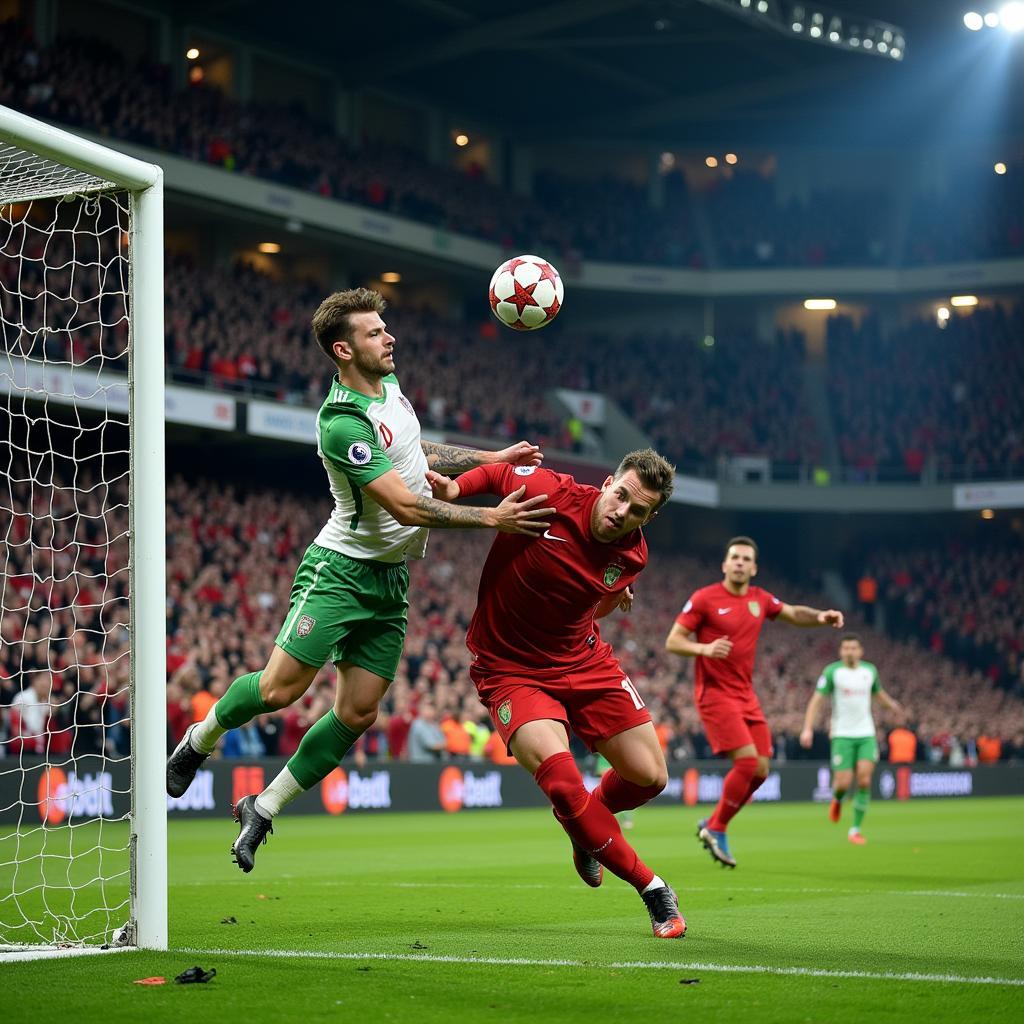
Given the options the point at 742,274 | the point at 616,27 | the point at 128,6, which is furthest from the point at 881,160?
the point at 128,6

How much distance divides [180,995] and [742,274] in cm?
3842

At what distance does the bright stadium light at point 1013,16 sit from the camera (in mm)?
34000

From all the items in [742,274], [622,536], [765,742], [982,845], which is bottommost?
[982,845]

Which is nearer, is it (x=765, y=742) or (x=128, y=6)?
(x=765, y=742)

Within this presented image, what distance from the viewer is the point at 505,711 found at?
7.12 metres

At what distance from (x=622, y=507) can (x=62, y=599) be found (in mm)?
14078

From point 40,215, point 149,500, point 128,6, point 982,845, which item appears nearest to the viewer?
point 149,500

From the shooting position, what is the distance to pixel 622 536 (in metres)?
7.06

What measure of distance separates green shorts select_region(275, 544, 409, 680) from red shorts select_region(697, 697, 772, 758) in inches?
189

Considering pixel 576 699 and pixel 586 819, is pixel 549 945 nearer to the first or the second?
pixel 586 819

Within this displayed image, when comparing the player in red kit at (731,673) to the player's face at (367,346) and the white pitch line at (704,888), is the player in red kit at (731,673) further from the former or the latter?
the player's face at (367,346)

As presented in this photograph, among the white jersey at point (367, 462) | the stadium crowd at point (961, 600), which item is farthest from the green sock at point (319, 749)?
the stadium crowd at point (961, 600)

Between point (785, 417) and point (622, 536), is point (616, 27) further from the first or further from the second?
point (622, 536)

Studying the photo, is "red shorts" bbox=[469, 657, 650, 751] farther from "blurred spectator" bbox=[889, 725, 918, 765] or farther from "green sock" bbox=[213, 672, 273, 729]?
"blurred spectator" bbox=[889, 725, 918, 765]
